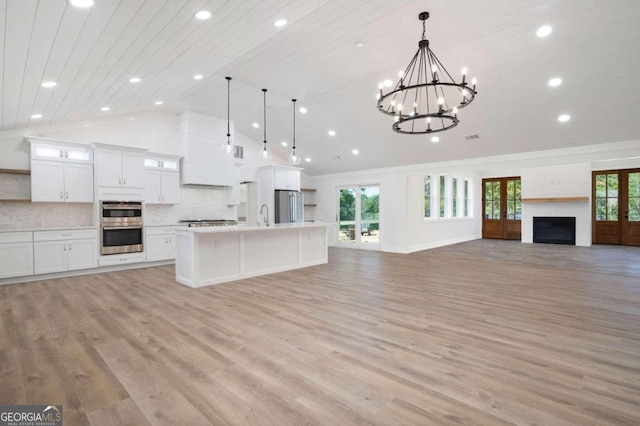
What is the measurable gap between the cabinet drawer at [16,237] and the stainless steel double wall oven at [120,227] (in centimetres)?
104

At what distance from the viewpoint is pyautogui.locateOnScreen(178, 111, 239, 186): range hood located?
24.6 feet

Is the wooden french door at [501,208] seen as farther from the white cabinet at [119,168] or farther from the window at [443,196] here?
the white cabinet at [119,168]

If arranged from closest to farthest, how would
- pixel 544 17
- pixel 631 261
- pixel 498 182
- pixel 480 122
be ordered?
pixel 544 17
pixel 480 122
pixel 631 261
pixel 498 182

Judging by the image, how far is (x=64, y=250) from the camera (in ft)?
18.7

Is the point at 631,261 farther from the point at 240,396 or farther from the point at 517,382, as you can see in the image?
the point at 240,396

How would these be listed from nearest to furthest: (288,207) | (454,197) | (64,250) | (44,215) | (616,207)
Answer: (64,250)
(44,215)
(288,207)
(616,207)
(454,197)

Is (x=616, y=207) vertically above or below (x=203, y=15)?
below

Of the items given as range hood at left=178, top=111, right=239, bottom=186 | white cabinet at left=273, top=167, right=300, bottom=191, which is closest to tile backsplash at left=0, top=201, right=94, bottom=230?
range hood at left=178, top=111, right=239, bottom=186

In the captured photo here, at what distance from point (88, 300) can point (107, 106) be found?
338 cm

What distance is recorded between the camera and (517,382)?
217cm

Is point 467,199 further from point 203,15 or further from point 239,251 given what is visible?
point 203,15

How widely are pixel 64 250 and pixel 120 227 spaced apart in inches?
37.9

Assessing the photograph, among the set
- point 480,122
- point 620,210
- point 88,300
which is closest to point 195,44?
point 88,300

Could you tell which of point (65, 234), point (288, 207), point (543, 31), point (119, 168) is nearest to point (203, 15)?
point (543, 31)
